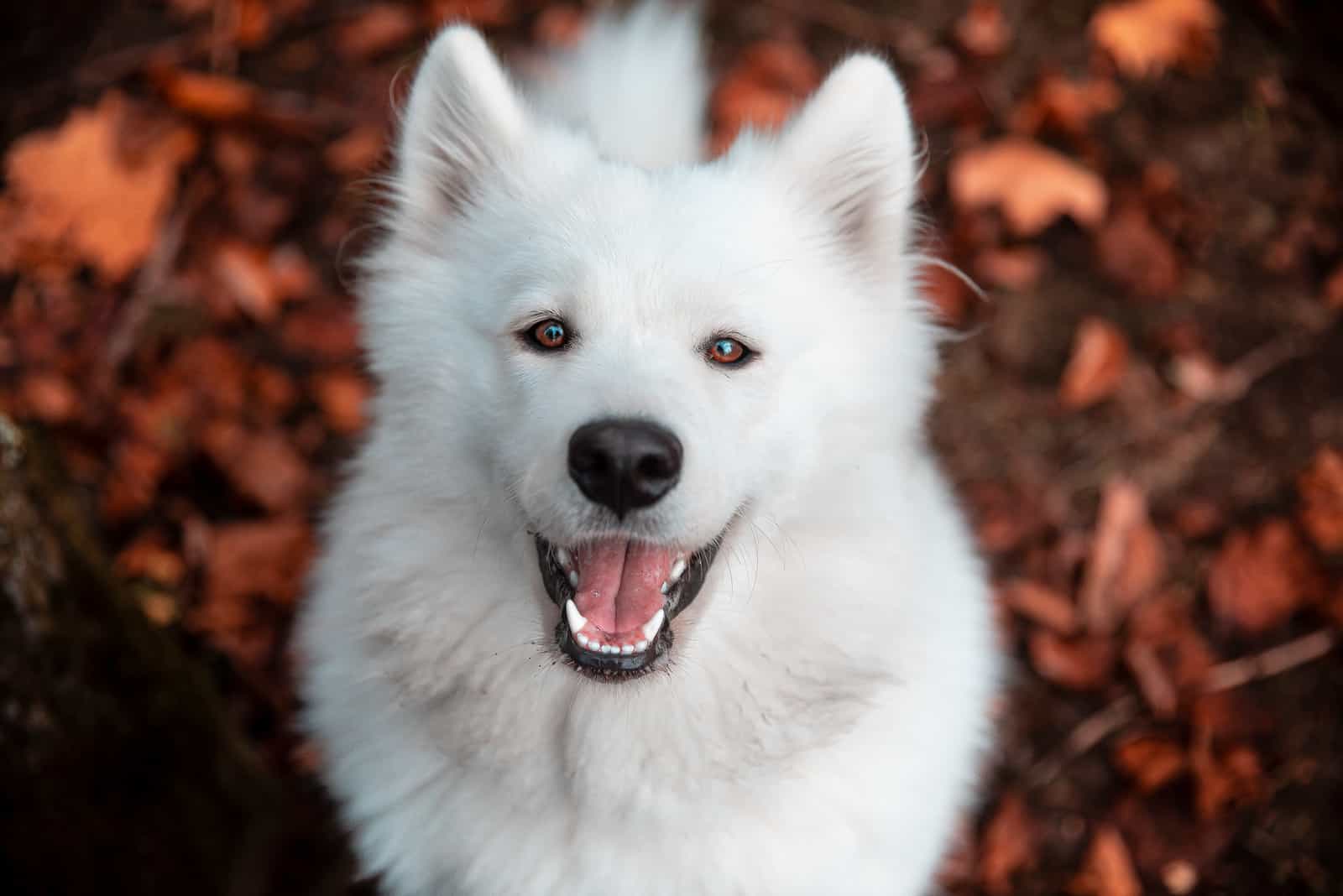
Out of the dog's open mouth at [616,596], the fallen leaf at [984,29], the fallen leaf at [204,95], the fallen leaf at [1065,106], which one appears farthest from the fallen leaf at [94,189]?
the fallen leaf at [1065,106]

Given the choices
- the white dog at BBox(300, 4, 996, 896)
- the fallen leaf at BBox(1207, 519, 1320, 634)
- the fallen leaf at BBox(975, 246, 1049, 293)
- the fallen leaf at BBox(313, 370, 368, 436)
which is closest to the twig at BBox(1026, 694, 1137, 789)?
the fallen leaf at BBox(1207, 519, 1320, 634)

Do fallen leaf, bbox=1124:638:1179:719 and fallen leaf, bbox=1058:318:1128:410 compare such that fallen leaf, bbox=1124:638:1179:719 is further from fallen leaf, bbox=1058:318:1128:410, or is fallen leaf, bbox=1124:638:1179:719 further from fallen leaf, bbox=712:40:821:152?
fallen leaf, bbox=712:40:821:152

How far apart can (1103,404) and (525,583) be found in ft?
8.12

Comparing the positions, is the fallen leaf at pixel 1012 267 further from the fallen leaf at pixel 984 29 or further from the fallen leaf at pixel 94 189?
the fallen leaf at pixel 94 189

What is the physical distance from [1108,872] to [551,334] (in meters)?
2.30

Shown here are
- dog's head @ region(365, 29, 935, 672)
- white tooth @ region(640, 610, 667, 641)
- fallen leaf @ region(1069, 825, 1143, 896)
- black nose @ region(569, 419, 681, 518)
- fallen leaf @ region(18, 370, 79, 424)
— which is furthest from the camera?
fallen leaf @ region(18, 370, 79, 424)

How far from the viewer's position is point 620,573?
6.86 feet

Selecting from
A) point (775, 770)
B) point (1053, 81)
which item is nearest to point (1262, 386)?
point (1053, 81)

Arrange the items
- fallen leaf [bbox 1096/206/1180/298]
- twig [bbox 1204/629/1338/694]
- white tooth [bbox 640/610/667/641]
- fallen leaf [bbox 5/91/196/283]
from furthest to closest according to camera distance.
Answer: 1. fallen leaf [bbox 1096/206/1180/298]
2. fallen leaf [bbox 5/91/196/283]
3. twig [bbox 1204/629/1338/694]
4. white tooth [bbox 640/610/667/641]

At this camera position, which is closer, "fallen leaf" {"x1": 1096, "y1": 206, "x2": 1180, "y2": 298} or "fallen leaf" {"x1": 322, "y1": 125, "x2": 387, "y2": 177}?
"fallen leaf" {"x1": 1096, "y1": 206, "x2": 1180, "y2": 298}

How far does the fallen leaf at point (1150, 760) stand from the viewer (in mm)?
3215

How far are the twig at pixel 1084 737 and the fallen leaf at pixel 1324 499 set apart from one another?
2.75 ft

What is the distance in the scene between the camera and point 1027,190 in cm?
403

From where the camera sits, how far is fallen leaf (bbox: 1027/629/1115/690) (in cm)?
340
